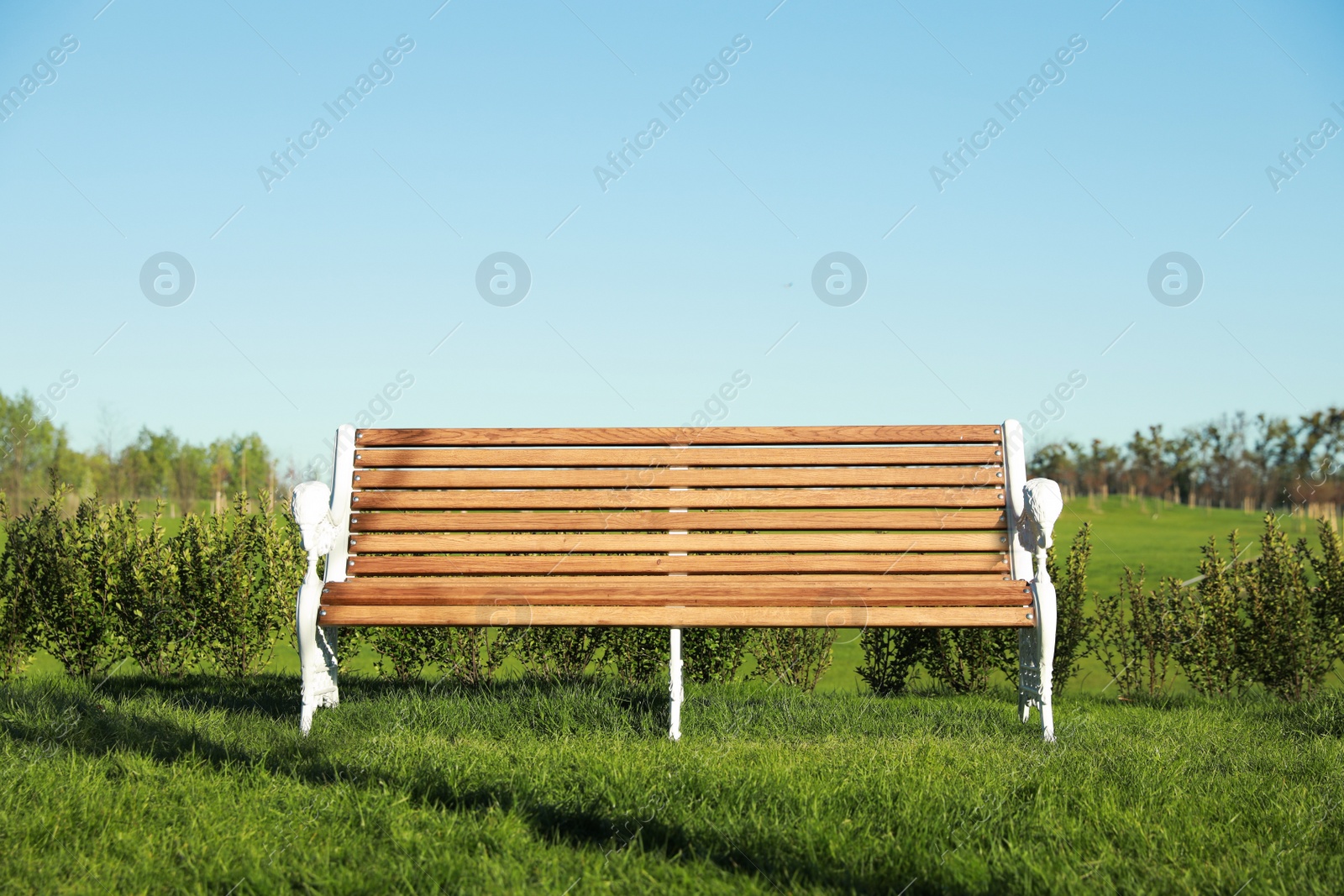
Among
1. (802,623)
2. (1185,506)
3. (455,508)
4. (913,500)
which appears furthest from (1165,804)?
(1185,506)

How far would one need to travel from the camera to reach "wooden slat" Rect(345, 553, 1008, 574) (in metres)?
4.38

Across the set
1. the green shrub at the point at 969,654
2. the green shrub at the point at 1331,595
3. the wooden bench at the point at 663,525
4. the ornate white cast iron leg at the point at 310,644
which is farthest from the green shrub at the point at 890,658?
the ornate white cast iron leg at the point at 310,644

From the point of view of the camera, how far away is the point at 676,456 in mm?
4637

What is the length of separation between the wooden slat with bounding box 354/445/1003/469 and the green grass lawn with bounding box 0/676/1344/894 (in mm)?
1143

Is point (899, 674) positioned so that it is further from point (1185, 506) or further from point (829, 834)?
point (1185, 506)

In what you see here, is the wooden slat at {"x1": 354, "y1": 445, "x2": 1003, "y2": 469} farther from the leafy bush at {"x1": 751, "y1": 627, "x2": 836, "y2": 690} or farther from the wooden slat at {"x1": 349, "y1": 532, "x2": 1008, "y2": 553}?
the leafy bush at {"x1": 751, "y1": 627, "x2": 836, "y2": 690}

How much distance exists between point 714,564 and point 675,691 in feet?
2.27

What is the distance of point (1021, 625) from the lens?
4043 mm

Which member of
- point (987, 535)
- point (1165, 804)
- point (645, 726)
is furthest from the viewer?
point (987, 535)

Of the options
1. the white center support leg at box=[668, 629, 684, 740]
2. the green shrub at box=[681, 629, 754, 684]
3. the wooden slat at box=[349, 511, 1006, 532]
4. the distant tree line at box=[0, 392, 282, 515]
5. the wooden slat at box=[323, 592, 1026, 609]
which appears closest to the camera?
the white center support leg at box=[668, 629, 684, 740]

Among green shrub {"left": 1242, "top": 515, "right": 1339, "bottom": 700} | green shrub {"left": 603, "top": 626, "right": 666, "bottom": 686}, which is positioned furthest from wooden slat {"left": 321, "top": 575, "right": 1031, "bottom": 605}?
green shrub {"left": 1242, "top": 515, "right": 1339, "bottom": 700}

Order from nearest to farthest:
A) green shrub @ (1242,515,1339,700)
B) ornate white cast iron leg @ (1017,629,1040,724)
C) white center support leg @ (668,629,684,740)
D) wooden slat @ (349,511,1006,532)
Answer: white center support leg @ (668,629,684,740)
ornate white cast iron leg @ (1017,629,1040,724)
wooden slat @ (349,511,1006,532)
green shrub @ (1242,515,1339,700)

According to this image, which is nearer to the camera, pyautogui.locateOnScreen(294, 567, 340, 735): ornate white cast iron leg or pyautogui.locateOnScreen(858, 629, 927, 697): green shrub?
pyautogui.locateOnScreen(294, 567, 340, 735): ornate white cast iron leg

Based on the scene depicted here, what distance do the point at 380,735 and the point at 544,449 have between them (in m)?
1.55
